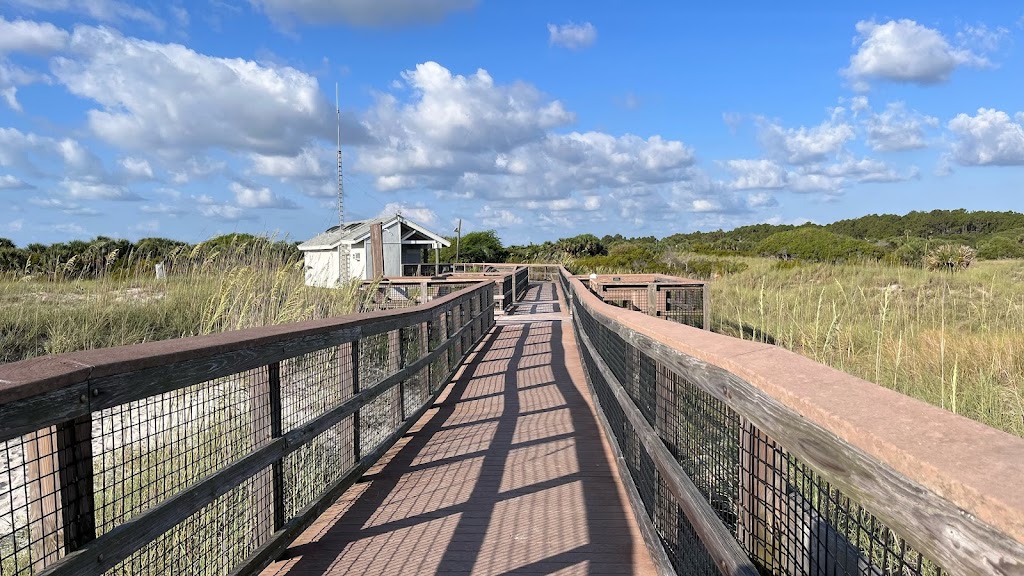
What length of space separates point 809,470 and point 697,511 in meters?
0.41

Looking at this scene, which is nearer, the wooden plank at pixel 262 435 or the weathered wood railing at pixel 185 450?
the weathered wood railing at pixel 185 450

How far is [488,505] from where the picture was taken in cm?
418

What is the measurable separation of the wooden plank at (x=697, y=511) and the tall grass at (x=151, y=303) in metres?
5.08

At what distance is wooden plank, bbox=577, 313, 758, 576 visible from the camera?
79.7 inches

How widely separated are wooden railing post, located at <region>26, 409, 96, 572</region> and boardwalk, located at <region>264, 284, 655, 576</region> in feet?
4.72

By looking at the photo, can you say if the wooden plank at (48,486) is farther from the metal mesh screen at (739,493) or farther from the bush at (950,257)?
the bush at (950,257)

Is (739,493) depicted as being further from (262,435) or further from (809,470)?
(262,435)

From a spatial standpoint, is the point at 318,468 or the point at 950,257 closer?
the point at 318,468

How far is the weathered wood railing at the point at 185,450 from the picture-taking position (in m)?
1.99

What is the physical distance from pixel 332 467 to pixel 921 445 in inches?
165

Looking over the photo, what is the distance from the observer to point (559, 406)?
277 inches

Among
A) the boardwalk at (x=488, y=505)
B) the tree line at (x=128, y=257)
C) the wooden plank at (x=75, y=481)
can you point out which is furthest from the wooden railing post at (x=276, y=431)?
the tree line at (x=128, y=257)

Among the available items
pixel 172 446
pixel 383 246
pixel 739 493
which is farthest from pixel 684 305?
pixel 383 246

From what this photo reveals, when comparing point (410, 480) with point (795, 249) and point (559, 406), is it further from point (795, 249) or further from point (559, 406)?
point (795, 249)
